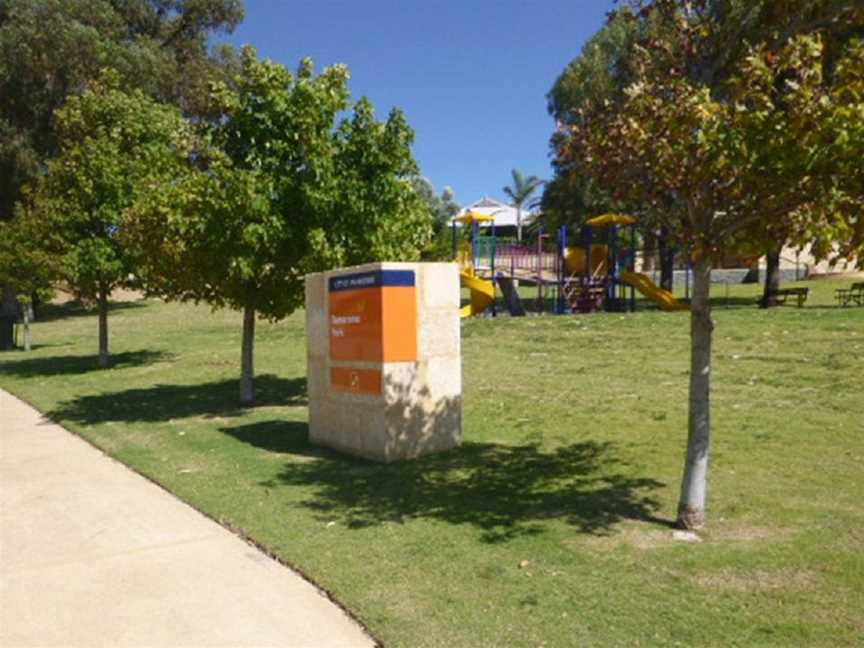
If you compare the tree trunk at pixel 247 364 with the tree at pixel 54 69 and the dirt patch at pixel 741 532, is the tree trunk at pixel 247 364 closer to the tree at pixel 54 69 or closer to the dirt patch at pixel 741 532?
the dirt patch at pixel 741 532

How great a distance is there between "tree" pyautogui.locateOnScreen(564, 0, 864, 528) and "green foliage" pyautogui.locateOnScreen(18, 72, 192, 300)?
11.6m

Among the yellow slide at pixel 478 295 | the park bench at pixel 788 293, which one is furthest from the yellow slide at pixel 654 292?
the yellow slide at pixel 478 295

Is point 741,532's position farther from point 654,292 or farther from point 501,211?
point 501,211

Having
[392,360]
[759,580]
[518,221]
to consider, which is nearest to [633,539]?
[759,580]

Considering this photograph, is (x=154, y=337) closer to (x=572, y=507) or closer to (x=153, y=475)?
(x=153, y=475)

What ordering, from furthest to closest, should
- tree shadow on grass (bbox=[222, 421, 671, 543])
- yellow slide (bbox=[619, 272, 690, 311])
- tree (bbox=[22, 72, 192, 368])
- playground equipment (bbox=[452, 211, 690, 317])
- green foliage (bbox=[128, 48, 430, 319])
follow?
playground equipment (bbox=[452, 211, 690, 317]) → yellow slide (bbox=[619, 272, 690, 311]) → tree (bbox=[22, 72, 192, 368]) → green foliage (bbox=[128, 48, 430, 319]) → tree shadow on grass (bbox=[222, 421, 671, 543])

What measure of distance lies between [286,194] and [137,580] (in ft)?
20.4

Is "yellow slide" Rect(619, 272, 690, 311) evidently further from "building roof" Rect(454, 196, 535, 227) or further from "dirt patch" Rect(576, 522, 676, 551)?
"building roof" Rect(454, 196, 535, 227)

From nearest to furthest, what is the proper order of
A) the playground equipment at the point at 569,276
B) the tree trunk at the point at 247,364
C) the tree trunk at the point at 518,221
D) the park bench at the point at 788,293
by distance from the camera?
the tree trunk at the point at 247,364, the park bench at the point at 788,293, the playground equipment at the point at 569,276, the tree trunk at the point at 518,221

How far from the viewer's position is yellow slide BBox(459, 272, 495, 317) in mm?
24922

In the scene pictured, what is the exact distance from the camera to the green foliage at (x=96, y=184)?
15641 millimetres

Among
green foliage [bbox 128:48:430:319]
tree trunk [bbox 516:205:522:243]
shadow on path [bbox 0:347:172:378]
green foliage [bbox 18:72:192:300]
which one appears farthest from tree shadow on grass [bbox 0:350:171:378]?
tree trunk [bbox 516:205:522:243]

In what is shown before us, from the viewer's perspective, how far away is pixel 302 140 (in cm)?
1016

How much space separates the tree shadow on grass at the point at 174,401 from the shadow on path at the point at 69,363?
389cm
